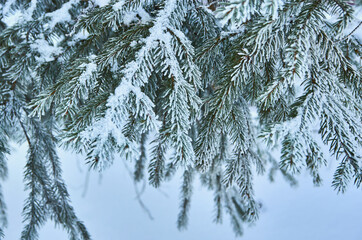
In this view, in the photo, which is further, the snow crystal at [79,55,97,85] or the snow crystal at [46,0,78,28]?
the snow crystal at [46,0,78,28]

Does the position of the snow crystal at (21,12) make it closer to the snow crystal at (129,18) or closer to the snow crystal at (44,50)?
the snow crystal at (44,50)

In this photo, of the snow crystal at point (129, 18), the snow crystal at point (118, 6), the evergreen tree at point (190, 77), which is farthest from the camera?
the snow crystal at point (129, 18)

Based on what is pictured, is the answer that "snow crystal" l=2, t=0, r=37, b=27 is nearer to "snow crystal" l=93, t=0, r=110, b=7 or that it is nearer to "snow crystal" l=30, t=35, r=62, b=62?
"snow crystal" l=30, t=35, r=62, b=62

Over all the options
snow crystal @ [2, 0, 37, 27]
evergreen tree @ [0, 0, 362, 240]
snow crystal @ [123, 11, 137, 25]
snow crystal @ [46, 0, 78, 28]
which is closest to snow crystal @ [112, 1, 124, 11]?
evergreen tree @ [0, 0, 362, 240]

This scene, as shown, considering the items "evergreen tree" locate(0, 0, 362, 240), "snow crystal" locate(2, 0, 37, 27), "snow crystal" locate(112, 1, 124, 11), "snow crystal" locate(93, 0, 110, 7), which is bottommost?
"evergreen tree" locate(0, 0, 362, 240)

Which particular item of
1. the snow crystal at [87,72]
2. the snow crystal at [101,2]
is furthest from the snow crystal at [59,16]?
the snow crystal at [87,72]

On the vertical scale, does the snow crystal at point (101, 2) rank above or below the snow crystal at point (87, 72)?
above

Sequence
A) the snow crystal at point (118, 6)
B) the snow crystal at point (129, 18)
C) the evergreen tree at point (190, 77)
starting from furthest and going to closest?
1. the snow crystal at point (129, 18)
2. the snow crystal at point (118, 6)
3. the evergreen tree at point (190, 77)

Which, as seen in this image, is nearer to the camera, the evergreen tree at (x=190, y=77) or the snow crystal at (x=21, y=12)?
the evergreen tree at (x=190, y=77)

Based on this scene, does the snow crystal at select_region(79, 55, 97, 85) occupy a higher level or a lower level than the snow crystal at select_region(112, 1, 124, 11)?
lower

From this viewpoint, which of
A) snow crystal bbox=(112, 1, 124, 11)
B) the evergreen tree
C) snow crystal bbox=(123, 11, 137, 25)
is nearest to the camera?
the evergreen tree

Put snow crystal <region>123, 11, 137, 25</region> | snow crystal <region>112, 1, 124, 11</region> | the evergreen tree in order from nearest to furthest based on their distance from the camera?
1. the evergreen tree
2. snow crystal <region>112, 1, 124, 11</region>
3. snow crystal <region>123, 11, 137, 25</region>

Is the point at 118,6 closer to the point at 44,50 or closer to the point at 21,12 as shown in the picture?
the point at 44,50

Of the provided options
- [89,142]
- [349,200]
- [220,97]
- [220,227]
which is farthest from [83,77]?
[349,200]
